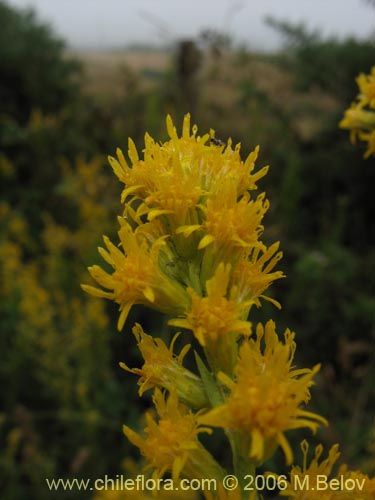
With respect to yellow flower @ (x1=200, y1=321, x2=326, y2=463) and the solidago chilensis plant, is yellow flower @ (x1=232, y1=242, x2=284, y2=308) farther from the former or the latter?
yellow flower @ (x1=200, y1=321, x2=326, y2=463)

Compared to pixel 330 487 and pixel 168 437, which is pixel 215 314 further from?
pixel 330 487

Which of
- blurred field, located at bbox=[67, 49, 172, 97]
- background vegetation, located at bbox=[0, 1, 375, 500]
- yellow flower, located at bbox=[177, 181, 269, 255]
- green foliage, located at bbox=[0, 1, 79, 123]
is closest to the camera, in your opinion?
yellow flower, located at bbox=[177, 181, 269, 255]

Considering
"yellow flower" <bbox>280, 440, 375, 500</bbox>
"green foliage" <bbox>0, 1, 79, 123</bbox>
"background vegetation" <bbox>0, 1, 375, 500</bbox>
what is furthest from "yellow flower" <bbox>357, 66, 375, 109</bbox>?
"green foliage" <bbox>0, 1, 79, 123</bbox>

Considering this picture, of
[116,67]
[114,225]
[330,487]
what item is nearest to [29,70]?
[116,67]

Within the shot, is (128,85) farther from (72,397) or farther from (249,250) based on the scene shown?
(249,250)

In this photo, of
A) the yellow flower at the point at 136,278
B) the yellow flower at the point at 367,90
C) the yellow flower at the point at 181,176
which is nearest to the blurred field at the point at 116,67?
the yellow flower at the point at 367,90

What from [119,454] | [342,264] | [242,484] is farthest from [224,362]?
[342,264]
